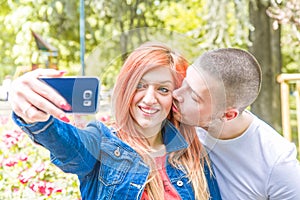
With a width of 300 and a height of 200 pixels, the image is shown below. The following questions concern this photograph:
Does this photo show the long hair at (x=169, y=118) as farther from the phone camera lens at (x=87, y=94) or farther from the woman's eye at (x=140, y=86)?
the phone camera lens at (x=87, y=94)

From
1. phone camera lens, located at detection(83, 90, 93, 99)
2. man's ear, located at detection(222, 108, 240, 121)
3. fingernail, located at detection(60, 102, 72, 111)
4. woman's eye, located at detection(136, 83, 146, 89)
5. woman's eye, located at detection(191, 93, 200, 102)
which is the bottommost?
man's ear, located at detection(222, 108, 240, 121)

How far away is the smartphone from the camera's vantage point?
2.96 ft

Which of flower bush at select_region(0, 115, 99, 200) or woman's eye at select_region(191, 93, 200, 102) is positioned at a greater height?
woman's eye at select_region(191, 93, 200, 102)

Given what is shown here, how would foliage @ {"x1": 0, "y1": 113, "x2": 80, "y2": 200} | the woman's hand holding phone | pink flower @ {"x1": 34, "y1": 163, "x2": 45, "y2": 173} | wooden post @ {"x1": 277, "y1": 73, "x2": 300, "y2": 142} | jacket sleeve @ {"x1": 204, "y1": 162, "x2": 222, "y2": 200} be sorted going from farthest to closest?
1. wooden post @ {"x1": 277, "y1": 73, "x2": 300, "y2": 142}
2. pink flower @ {"x1": 34, "y1": 163, "x2": 45, "y2": 173}
3. foliage @ {"x1": 0, "y1": 113, "x2": 80, "y2": 200}
4. jacket sleeve @ {"x1": 204, "y1": 162, "x2": 222, "y2": 200}
5. the woman's hand holding phone

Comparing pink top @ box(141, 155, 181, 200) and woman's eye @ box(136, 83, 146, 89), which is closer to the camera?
woman's eye @ box(136, 83, 146, 89)

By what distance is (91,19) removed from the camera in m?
7.49

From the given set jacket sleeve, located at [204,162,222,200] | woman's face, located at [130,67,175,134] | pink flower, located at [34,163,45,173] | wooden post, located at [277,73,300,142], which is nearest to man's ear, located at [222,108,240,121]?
jacket sleeve, located at [204,162,222,200]

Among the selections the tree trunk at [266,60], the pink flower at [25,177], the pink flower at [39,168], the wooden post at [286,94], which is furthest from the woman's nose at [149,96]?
the tree trunk at [266,60]

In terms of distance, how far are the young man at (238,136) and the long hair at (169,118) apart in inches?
2.5

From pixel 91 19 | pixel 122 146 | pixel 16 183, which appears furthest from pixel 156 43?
pixel 91 19

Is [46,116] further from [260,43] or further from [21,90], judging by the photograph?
[260,43]

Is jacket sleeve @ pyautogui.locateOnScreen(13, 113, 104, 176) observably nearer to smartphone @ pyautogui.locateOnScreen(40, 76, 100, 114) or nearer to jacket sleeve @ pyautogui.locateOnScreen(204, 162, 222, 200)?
smartphone @ pyautogui.locateOnScreen(40, 76, 100, 114)

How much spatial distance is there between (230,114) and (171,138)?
0.63ft

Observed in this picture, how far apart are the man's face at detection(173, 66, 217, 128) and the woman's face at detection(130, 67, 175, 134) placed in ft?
0.10
